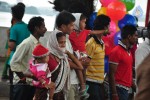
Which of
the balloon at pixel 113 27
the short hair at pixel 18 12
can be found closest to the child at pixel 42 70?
the short hair at pixel 18 12

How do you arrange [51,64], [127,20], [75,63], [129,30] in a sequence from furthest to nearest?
[127,20], [129,30], [75,63], [51,64]

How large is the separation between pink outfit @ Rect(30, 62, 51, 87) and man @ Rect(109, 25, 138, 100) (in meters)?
1.05

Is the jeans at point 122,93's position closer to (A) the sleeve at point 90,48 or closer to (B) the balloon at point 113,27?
(A) the sleeve at point 90,48

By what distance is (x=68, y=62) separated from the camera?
4.29 m

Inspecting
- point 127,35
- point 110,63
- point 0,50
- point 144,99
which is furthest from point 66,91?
point 0,50

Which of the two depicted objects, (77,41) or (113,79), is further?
(113,79)

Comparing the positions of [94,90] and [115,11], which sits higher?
[115,11]

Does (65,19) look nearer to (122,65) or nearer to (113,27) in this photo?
(122,65)

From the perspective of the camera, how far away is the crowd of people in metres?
4.02

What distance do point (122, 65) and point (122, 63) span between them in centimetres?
2

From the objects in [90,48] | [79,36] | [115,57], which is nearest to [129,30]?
[115,57]

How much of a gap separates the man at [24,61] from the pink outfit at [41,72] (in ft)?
0.93

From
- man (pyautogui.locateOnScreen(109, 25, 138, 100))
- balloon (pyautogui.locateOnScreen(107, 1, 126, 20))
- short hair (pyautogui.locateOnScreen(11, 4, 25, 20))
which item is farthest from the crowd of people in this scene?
balloon (pyautogui.locateOnScreen(107, 1, 126, 20))

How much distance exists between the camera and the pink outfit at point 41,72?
3965 mm
